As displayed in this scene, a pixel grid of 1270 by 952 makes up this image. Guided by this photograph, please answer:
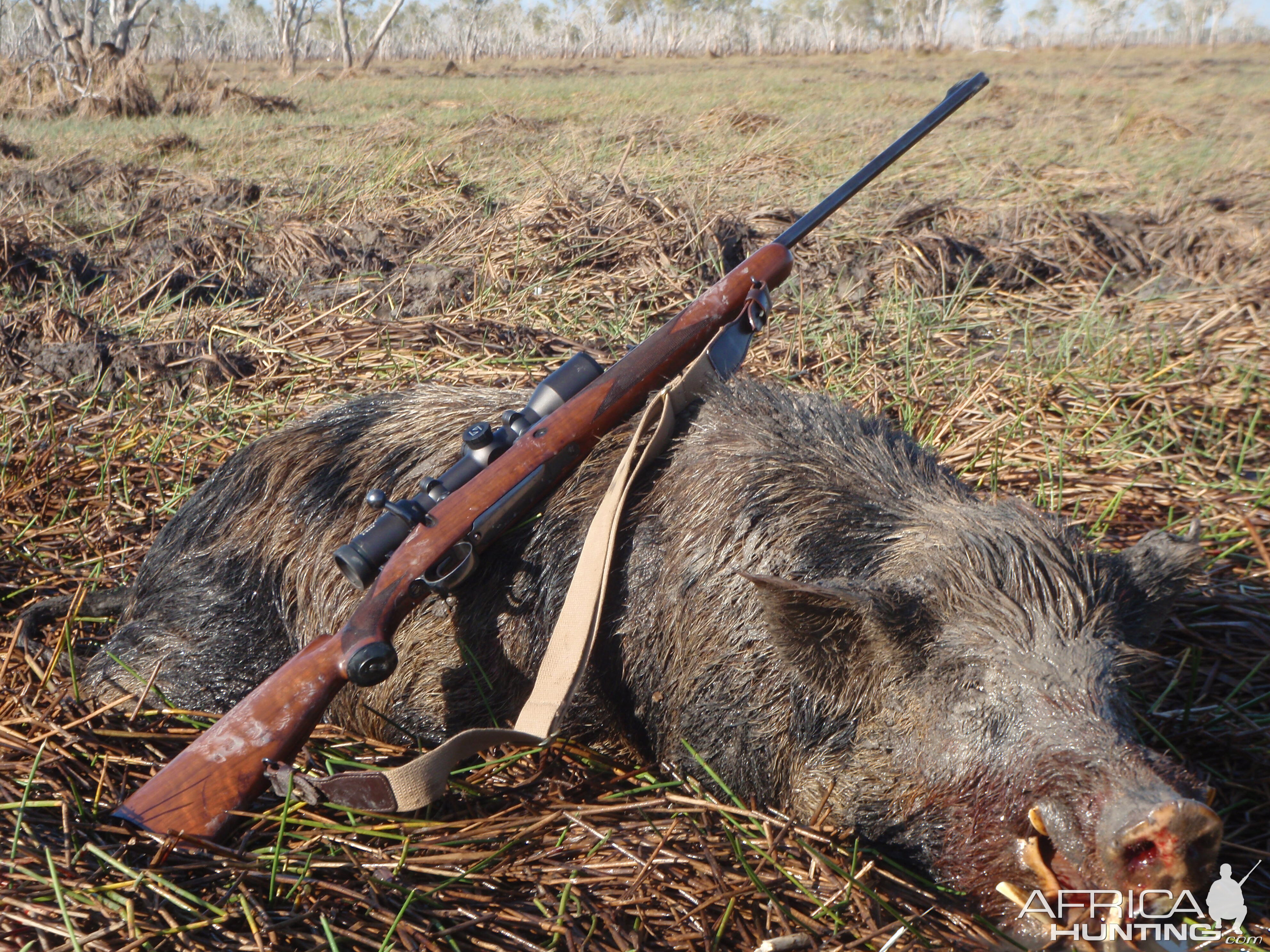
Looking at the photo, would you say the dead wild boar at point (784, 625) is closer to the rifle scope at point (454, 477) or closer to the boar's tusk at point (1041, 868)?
the boar's tusk at point (1041, 868)

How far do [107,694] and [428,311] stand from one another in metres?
3.34

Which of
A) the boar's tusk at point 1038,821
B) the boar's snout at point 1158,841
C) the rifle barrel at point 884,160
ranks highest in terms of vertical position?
the rifle barrel at point 884,160

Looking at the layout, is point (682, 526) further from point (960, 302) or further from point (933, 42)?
point (933, 42)

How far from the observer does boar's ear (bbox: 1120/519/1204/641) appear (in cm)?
236

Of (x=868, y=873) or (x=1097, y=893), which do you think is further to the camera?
(x=868, y=873)

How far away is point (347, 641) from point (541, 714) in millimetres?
540

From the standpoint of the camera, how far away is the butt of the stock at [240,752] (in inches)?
88.6

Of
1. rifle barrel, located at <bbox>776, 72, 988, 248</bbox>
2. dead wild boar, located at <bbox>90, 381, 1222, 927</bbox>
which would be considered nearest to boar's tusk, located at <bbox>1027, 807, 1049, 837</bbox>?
dead wild boar, located at <bbox>90, 381, 1222, 927</bbox>

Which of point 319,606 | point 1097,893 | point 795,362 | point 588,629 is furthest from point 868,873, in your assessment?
point 795,362

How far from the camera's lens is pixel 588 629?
2385mm

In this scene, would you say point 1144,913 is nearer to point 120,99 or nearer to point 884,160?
point 884,160

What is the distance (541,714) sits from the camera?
2.34m

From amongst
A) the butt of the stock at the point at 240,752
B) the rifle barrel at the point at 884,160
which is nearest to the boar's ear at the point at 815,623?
the butt of the stock at the point at 240,752

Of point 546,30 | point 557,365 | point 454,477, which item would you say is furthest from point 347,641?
point 546,30
